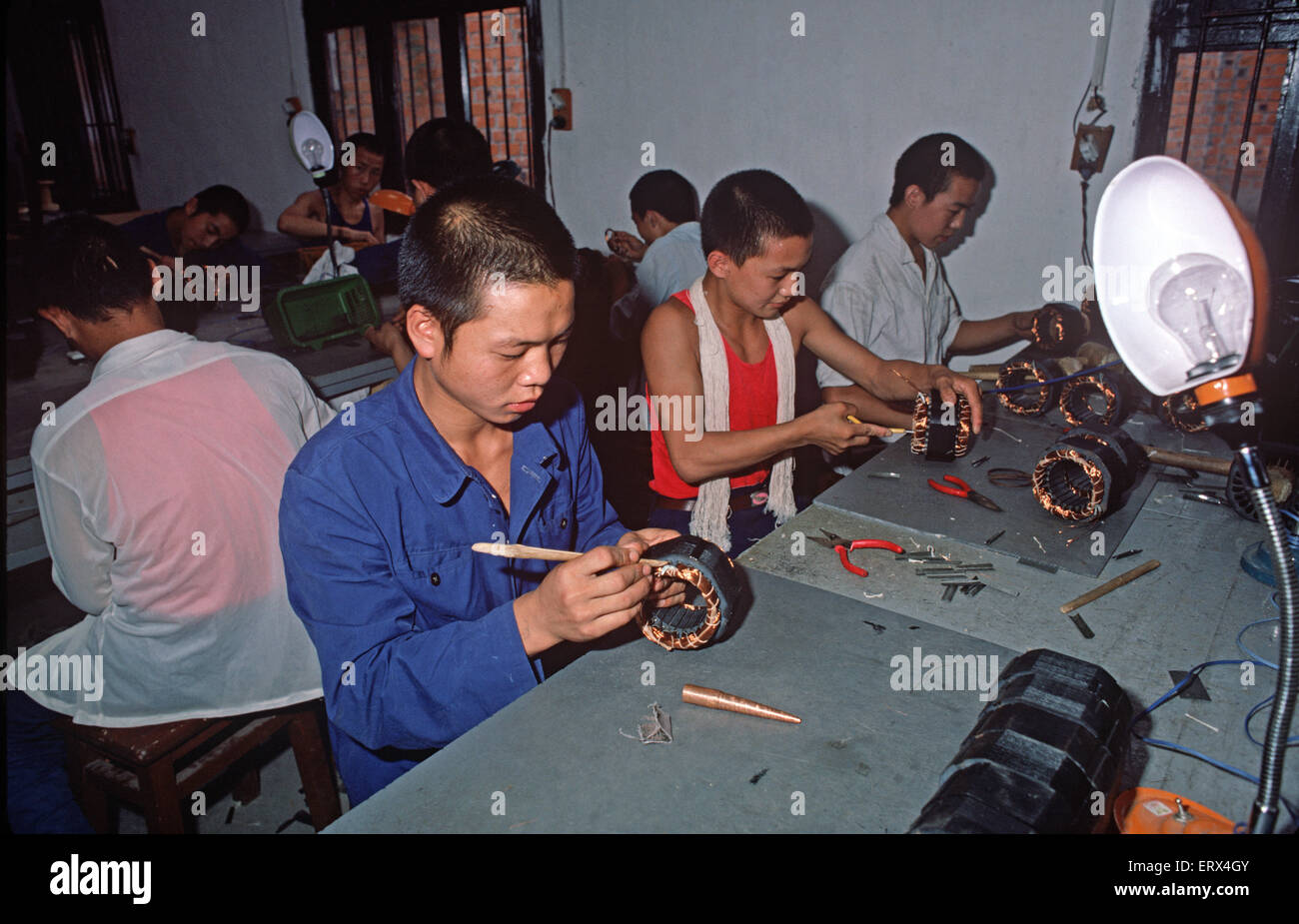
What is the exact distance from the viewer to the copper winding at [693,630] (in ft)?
5.16

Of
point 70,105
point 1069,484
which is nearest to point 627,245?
point 1069,484

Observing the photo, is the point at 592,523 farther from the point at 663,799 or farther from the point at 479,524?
the point at 663,799

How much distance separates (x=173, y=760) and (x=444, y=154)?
9.61 ft

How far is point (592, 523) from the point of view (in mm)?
2129

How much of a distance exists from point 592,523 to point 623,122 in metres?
4.54

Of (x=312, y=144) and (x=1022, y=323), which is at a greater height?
(x=312, y=144)

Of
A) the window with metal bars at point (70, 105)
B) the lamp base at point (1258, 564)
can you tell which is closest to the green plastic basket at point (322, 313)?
the lamp base at point (1258, 564)

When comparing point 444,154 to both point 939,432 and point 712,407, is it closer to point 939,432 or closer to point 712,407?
point 712,407

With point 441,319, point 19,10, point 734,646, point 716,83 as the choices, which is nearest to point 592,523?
point 734,646

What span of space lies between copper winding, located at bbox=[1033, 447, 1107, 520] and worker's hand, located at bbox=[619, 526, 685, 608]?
4.00 feet

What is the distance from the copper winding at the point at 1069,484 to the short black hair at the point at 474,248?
1.54 meters

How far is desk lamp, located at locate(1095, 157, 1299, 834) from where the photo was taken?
0.90 meters

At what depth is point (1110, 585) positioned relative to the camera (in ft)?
6.24

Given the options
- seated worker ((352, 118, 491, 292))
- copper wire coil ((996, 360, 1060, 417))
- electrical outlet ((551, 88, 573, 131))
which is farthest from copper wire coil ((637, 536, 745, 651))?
electrical outlet ((551, 88, 573, 131))
